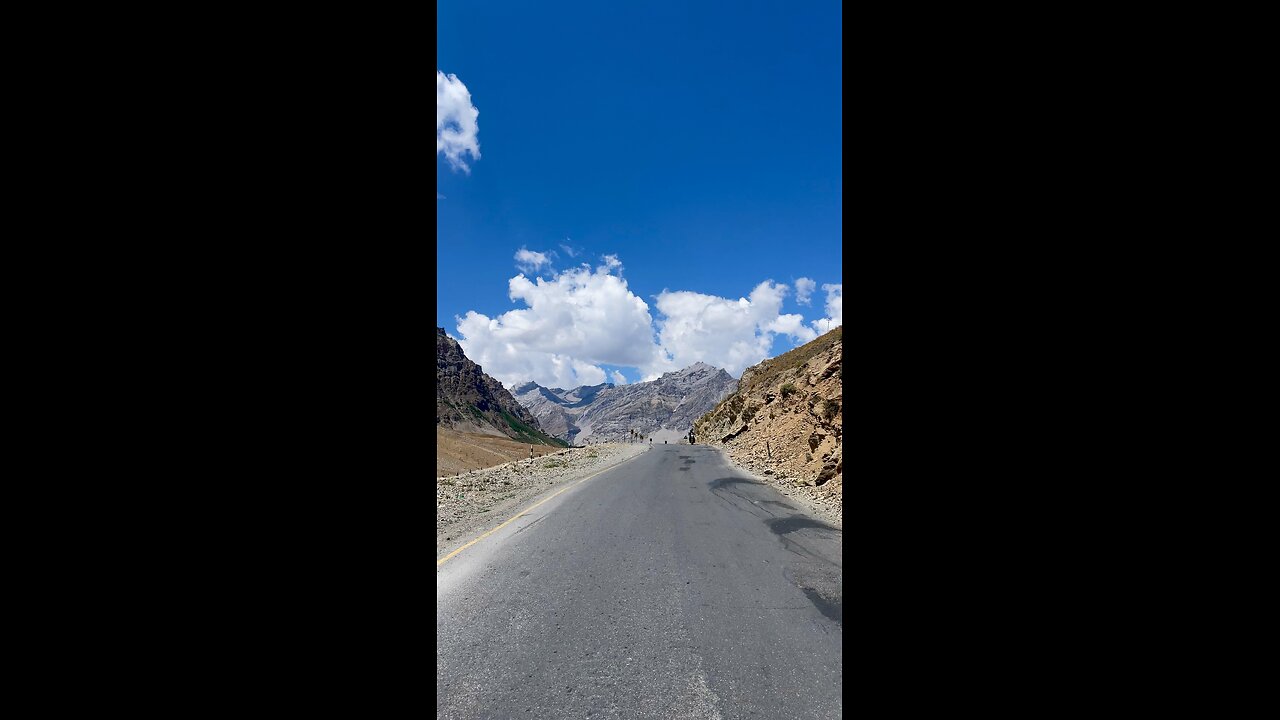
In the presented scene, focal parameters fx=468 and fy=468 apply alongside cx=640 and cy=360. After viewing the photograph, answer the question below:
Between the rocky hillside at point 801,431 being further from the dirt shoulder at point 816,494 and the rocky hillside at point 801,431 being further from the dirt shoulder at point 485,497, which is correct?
the dirt shoulder at point 485,497

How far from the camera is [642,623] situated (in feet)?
12.0

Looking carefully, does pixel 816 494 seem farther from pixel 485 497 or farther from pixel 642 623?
pixel 642 623

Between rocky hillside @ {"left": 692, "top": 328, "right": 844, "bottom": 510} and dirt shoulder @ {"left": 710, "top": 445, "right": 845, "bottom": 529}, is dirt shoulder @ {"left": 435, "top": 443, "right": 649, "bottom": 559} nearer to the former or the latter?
dirt shoulder @ {"left": 710, "top": 445, "right": 845, "bottom": 529}

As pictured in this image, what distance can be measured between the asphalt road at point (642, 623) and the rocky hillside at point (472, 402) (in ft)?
442

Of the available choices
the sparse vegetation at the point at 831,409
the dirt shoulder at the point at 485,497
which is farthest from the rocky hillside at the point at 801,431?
the dirt shoulder at the point at 485,497

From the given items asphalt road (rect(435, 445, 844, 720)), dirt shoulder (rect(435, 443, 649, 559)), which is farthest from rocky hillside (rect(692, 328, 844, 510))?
dirt shoulder (rect(435, 443, 649, 559))

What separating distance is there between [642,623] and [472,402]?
180142 millimetres

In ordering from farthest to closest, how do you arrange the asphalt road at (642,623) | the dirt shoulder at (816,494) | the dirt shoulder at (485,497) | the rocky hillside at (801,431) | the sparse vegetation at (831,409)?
the sparse vegetation at (831,409) < the rocky hillside at (801,431) < the dirt shoulder at (816,494) < the dirt shoulder at (485,497) < the asphalt road at (642,623)

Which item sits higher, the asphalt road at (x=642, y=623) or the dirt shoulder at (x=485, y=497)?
the asphalt road at (x=642, y=623)

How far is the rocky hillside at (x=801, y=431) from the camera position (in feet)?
36.8
